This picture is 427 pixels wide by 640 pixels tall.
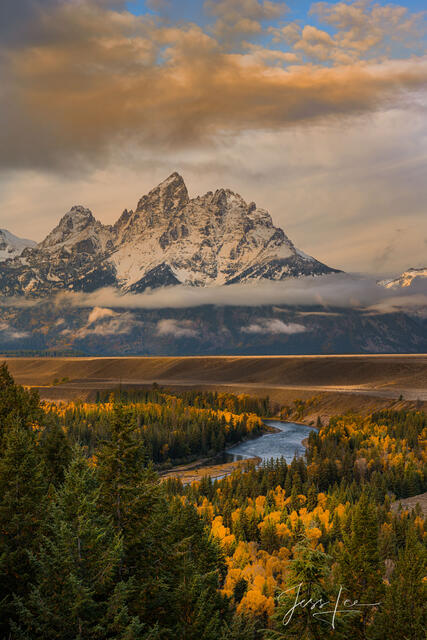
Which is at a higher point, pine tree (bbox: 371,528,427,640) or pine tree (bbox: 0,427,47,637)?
pine tree (bbox: 0,427,47,637)

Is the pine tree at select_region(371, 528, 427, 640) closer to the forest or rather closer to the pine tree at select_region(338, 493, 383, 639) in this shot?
the forest

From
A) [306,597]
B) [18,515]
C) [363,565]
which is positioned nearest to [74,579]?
[18,515]

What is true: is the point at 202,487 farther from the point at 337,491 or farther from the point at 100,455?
the point at 100,455

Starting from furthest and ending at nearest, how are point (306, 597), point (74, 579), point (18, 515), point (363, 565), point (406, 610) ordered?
point (363, 565)
point (406, 610)
point (18, 515)
point (74, 579)
point (306, 597)

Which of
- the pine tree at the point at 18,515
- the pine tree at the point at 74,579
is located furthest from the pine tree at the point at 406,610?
the pine tree at the point at 18,515

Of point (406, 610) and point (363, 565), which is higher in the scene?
point (363, 565)

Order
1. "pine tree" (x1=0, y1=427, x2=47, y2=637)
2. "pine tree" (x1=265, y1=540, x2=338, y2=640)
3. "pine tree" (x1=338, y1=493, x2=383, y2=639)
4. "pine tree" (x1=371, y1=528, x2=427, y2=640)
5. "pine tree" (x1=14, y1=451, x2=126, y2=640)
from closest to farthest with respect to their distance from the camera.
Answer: "pine tree" (x1=265, y1=540, x2=338, y2=640), "pine tree" (x1=14, y1=451, x2=126, y2=640), "pine tree" (x1=0, y1=427, x2=47, y2=637), "pine tree" (x1=371, y1=528, x2=427, y2=640), "pine tree" (x1=338, y1=493, x2=383, y2=639)

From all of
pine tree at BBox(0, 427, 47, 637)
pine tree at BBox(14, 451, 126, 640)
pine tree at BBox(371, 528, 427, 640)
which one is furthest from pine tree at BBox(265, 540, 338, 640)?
pine tree at BBox(371, 528, 427, 640)

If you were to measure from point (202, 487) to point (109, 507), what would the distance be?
10312 cm

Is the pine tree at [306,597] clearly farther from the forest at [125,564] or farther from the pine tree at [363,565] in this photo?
the pine tree at [363,565]

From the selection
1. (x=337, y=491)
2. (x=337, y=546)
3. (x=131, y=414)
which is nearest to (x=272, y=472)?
(x=337, y=491)

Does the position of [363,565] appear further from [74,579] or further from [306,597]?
[74,579]

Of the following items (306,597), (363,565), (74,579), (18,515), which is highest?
(18,515)

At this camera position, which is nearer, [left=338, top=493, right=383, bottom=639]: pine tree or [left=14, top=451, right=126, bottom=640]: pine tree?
[left=14, top=451, right=126, bottom=640]: pine tree
